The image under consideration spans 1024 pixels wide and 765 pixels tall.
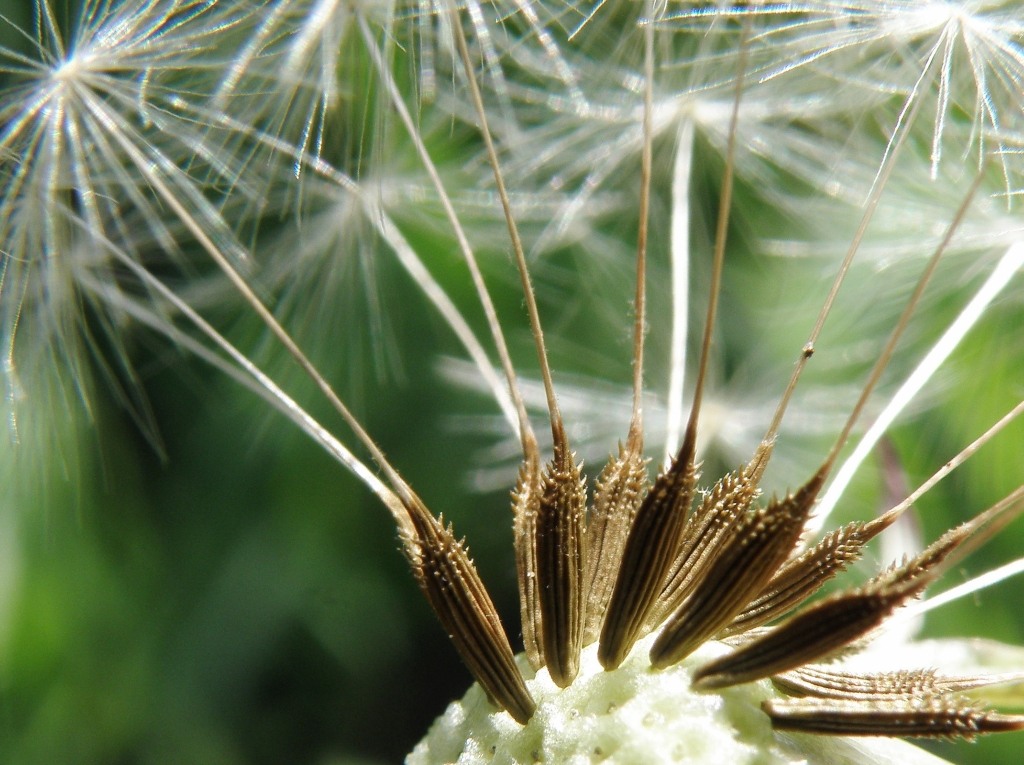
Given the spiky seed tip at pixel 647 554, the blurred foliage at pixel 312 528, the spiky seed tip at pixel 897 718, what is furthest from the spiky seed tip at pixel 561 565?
the blurred foliage at pixel 312 528

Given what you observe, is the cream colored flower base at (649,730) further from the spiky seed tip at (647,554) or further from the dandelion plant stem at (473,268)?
the dandelion plant stem at (473,268)

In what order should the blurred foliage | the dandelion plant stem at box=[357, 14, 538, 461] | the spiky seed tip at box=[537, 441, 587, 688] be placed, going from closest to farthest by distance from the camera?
1. the spiky seed tip at box=[537, 441, 587, 688]
2. the dandelion plant stem at box=[357, 14, 538, 461]
3. the blurred foliage

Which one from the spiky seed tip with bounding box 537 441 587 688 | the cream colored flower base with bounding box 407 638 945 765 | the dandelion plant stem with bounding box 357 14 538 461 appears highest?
the dandelion plant stem with bounding box 357 14 538 461

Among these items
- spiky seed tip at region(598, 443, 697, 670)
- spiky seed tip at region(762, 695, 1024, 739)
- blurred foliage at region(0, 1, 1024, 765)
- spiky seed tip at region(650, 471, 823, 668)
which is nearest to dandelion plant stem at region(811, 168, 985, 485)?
spiky seed tip at region(650, 471, 823, 668)

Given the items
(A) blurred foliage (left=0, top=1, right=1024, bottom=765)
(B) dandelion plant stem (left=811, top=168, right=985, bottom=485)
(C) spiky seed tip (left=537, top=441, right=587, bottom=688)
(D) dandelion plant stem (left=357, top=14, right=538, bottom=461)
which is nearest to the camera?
(B) dandelion plant stem (left=811, top=168, right=985, bottom=485)

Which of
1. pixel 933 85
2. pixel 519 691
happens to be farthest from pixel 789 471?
pixel 519 691

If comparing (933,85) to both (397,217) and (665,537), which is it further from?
(665,537)

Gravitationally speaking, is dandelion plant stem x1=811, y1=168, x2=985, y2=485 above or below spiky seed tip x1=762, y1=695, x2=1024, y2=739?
above

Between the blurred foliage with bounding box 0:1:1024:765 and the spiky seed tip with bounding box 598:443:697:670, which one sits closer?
the spiky seed tip with bounding box 598:443:697:670

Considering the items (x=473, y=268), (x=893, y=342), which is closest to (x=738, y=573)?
(x=893, y=342)

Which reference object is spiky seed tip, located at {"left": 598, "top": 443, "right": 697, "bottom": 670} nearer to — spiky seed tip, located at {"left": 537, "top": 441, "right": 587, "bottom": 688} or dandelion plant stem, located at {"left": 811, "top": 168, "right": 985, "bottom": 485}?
spiky seed tip, located at {"left": 537, "top": 441, "right": 587, "bottom": 688}
